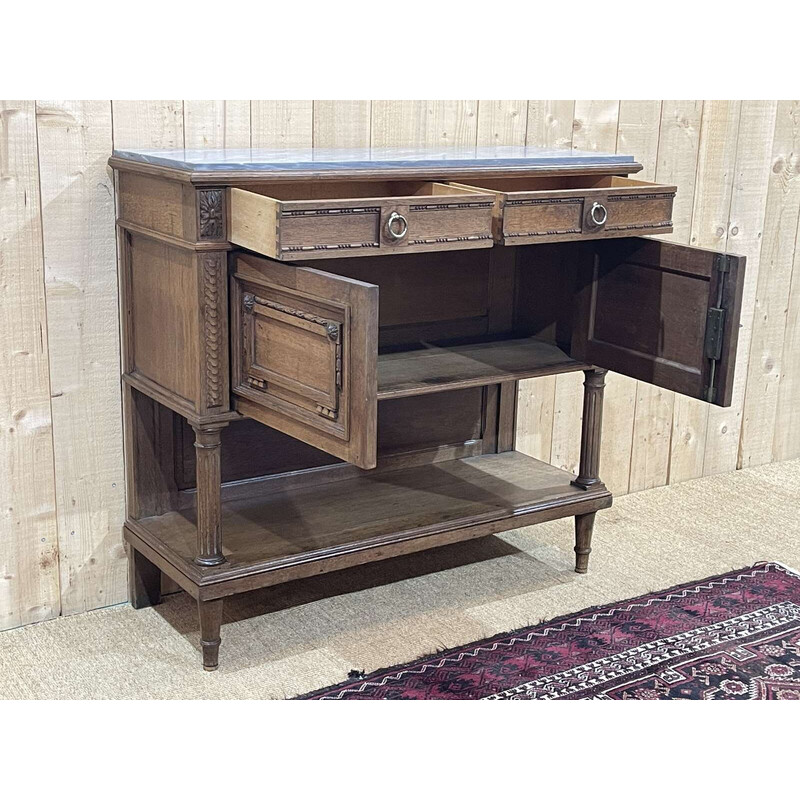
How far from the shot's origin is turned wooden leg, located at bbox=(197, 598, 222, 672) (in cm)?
260

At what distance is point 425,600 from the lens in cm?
301

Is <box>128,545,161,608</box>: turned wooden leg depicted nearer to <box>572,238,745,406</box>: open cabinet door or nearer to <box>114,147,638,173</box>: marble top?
<box>114,147,638,173</box>: marble top

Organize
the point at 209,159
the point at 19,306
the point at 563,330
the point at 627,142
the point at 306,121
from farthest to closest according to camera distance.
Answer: the point at 627,142 → the point at 563,330 → the point at 306,121 → the point at 19,306 → the point at 209,159

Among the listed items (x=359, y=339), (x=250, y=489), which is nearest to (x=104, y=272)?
(x=250, y=489)

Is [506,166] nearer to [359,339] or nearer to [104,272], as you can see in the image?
[359,339]

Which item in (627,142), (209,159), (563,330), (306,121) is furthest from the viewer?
(627,142)

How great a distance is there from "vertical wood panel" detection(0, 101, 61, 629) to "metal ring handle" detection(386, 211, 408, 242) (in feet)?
2.77

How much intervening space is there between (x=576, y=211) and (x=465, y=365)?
50 cm

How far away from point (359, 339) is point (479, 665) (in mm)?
913

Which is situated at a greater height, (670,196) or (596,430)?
(670,196)

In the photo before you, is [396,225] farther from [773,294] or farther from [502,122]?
[773,294]

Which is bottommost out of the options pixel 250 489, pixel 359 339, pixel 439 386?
pixel 250 489

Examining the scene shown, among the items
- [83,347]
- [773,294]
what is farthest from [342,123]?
[773,294]

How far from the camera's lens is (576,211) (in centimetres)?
263
